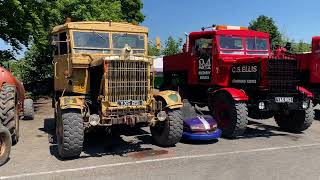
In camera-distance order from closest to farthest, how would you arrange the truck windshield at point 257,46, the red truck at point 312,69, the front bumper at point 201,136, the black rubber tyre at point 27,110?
1. the front bumper at point 201,136
2. the truck windshield at point 257,46
3. the black rubber tyre at point 27,110
4. the red truck at point 312,69

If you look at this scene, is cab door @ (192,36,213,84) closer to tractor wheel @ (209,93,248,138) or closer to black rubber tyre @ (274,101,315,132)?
tractor wheel @ (209,93,248,138)

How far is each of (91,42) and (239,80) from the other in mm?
4477

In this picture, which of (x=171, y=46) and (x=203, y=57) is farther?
(x=171, y=46)

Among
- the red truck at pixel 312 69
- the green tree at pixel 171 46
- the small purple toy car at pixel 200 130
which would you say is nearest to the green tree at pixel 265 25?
the green tree at pixel 171 46

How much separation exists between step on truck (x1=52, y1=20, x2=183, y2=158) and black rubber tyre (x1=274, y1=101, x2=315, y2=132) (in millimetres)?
4370

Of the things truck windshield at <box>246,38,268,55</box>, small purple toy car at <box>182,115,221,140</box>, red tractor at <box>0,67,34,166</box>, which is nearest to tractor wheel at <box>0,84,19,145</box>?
red tractor at <box>0,67,34,166</box>

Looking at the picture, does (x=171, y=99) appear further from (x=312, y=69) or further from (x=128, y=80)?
(x=312, y=69)

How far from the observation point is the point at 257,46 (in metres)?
13.1

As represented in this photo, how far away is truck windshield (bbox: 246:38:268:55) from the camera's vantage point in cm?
1293

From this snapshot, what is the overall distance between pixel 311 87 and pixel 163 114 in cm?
899

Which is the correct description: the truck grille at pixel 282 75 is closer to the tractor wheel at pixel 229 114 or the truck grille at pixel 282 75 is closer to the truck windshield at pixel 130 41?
the tractor wheel at pixel 229 114

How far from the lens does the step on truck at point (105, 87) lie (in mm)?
8273

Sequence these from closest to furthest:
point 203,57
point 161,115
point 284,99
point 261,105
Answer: point 161,115
point 261,105
point 284,99
point 203,57

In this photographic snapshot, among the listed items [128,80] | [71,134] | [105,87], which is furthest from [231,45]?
[71,134]
